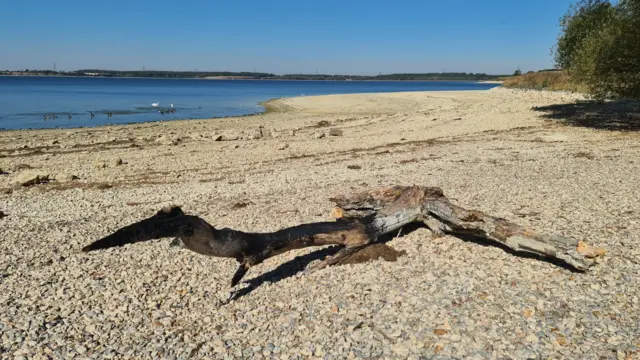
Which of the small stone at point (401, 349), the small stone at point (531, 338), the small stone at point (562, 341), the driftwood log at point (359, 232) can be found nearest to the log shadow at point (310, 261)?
the driftwood log at point (359, 232)

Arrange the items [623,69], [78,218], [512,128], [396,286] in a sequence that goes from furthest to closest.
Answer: [512,128]
[623,69]
[78,218]
[396,286]

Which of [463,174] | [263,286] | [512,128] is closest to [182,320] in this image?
[263,286]

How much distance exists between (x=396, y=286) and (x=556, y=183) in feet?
28.9

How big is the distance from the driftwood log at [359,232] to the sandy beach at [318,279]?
39cm

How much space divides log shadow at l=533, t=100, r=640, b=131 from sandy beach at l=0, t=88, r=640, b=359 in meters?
7.63

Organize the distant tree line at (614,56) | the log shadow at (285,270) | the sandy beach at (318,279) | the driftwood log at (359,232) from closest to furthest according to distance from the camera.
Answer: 1. the sandy beach at (318,279)
2. the driftwood log at (359,232)
3. the log shadow at (285,270)
4. the distant tree line at (614,56)

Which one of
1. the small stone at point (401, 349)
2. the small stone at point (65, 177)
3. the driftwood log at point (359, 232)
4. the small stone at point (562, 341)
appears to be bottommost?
the small stone at point (65, 177)

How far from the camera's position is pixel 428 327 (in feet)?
22.4

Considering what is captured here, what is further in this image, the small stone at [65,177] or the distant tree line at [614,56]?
the distant tree line at [614,56]

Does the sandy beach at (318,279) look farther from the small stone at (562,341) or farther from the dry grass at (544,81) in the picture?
the dry grass at (544,81)

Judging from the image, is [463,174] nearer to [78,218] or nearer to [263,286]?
[263,286]

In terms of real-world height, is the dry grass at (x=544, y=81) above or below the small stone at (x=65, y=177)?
above

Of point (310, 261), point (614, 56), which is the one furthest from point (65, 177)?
Answer: point (614, 56)

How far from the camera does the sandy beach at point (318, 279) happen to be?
6.62 metres
